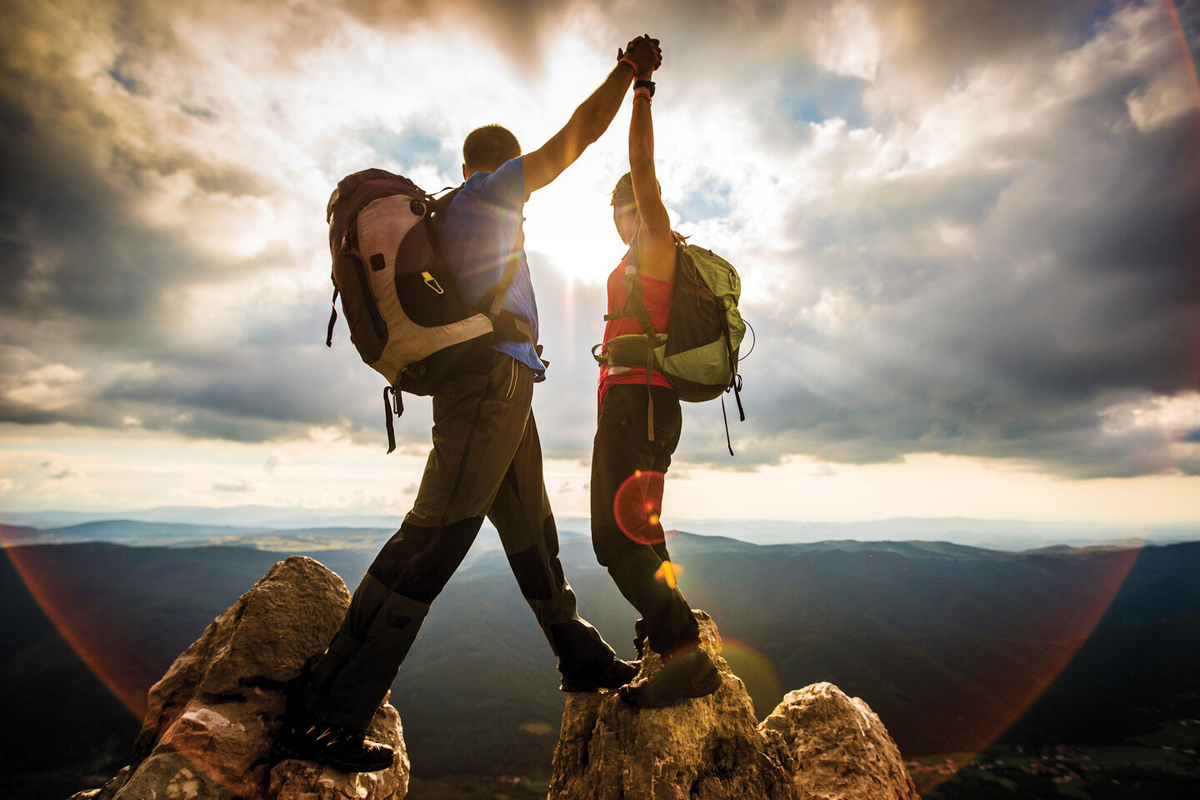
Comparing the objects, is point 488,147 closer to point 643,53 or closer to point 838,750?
point 643,53

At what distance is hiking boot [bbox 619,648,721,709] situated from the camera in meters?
2.84

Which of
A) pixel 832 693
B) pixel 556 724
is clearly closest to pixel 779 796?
pixel 832 693

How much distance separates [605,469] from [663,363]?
29.4 inches

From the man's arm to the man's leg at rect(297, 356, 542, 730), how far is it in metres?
0.93

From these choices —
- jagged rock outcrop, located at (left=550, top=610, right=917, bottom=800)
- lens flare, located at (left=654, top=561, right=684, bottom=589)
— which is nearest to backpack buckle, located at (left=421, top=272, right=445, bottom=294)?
lens flare, located at (left=654, top=561, right=684, bottom=589)

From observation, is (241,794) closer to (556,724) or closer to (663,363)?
(663,363)

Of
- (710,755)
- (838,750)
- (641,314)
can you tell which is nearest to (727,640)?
(838,750)

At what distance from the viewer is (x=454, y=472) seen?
2.38 metres

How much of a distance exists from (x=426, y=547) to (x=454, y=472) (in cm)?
37

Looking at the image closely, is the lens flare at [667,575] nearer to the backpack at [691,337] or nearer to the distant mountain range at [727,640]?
the backpack at [691,337]

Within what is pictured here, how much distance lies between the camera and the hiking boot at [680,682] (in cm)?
284

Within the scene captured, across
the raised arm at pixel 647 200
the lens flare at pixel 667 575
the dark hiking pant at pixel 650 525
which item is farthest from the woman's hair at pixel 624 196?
the lens flare at pixel 667 575

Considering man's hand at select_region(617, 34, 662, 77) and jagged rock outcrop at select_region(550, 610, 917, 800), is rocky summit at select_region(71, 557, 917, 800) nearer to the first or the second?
jagged rock outcrop at select_region(550, 610, 917, 800)

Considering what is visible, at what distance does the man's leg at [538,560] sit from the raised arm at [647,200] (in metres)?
1.25
